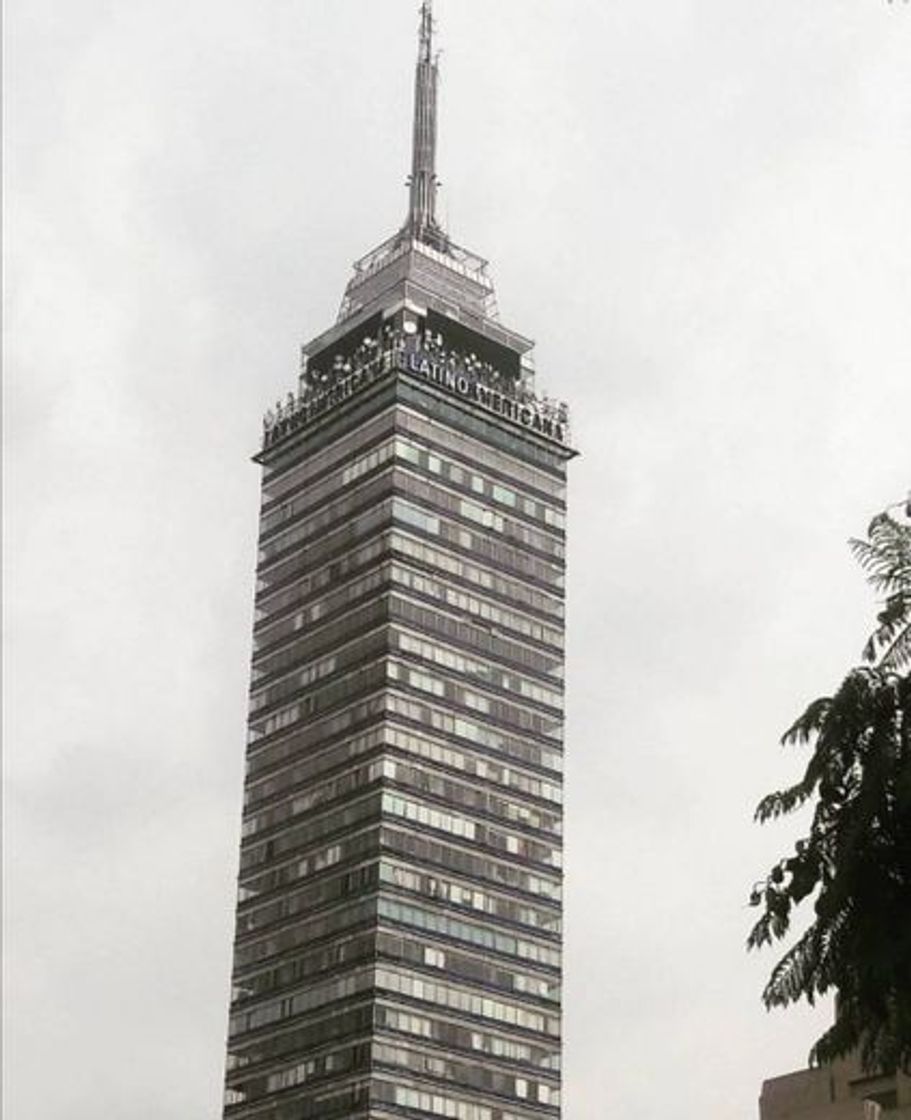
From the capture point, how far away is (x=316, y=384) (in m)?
197

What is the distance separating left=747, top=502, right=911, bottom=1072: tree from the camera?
20516 mm

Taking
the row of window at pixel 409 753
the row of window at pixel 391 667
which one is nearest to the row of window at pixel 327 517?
the row of window at pixel 391 667

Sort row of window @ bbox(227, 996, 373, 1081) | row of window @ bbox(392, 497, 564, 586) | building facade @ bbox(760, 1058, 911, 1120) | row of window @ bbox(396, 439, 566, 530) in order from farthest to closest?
row of window @ bbox(396, 439, 566, 530), row of window @ bbox(392, 497, 564, 586), row of window @ bbox(227, 996, 373, 1081), building facade @ bbox(760, 1058, 911, 1120)

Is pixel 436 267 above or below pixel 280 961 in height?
above

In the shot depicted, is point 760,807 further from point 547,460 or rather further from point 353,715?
point 547,460

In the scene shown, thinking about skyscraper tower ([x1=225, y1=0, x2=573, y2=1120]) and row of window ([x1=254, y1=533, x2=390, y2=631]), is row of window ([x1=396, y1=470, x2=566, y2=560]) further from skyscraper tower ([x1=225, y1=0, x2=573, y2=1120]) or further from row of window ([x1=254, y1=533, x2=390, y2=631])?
row of window ([x1=254, y1=533, x2=390, y2=631])

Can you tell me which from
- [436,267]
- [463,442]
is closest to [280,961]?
[463,442]

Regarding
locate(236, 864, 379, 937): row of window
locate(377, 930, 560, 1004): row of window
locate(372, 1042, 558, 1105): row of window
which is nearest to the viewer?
locate(372, 1042, 558, 1105): row of window

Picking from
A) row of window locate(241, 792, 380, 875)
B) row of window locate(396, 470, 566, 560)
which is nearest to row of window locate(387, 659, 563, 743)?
row of window locate(241, 792, 380, 875)

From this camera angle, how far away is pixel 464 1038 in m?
164

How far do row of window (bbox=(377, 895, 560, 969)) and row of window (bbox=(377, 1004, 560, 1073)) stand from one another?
6.63 meters

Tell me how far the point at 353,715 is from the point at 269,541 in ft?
78.1

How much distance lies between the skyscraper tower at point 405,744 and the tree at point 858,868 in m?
140

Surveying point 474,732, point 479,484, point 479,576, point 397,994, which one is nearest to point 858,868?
point 397,994
